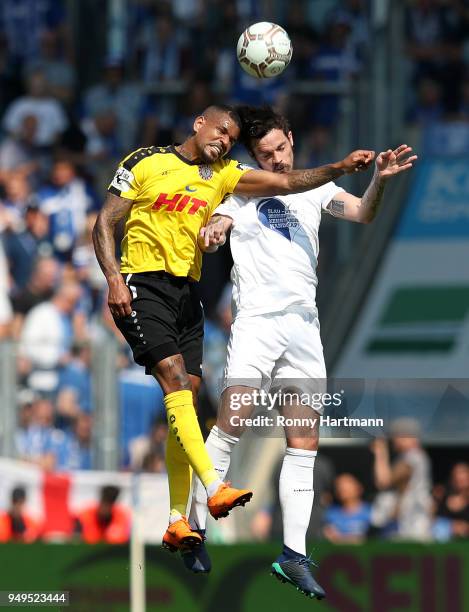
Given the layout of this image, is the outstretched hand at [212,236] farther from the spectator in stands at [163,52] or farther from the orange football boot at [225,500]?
the spectator in stands at [163,52]

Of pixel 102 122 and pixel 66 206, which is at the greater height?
pixel 102 122

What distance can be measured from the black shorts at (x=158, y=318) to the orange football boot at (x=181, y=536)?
0.89m

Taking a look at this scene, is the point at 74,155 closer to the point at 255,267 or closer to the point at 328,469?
the point at 328,469

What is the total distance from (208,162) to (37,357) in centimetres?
505

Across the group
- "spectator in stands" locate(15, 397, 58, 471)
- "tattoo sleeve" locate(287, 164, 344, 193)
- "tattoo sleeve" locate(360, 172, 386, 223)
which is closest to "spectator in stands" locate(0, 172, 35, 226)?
"spectator in stands" locate(15, 397, 58, 471)

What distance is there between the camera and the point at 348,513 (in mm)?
14664

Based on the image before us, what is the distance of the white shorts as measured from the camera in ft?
31.0

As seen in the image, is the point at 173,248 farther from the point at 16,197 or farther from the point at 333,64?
the point at 333,64

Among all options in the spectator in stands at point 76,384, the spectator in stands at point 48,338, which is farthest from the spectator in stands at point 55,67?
the spectator in stands at point 76,384

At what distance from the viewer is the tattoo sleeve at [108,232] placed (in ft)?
30.6

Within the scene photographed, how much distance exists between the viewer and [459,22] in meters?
18.9

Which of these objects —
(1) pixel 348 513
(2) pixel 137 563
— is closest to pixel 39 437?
(2) pixel 137 563

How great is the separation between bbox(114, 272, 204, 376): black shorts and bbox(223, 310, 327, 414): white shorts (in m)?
0.29

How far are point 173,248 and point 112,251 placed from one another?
0.35m
